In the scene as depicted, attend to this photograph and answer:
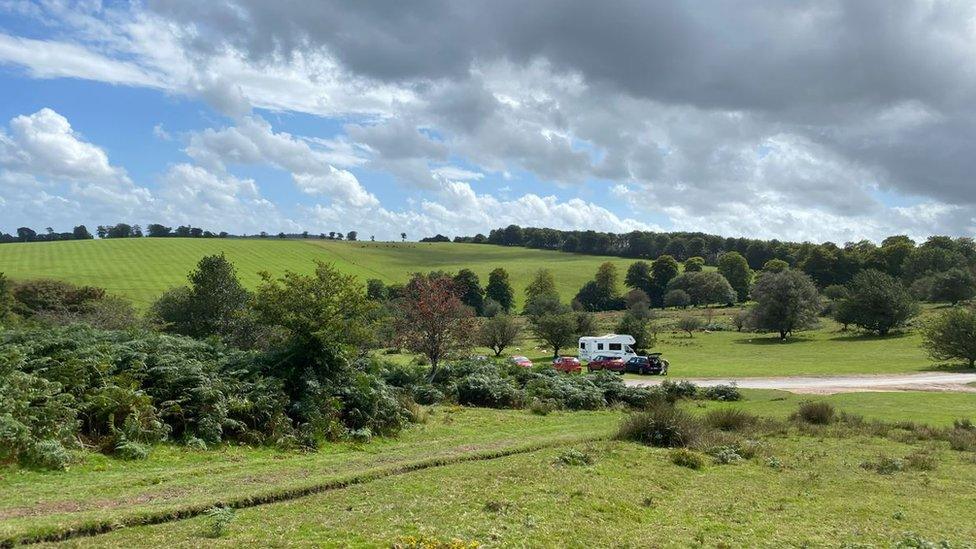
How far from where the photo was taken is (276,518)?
392 inches

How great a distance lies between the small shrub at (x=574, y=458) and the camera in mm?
15016

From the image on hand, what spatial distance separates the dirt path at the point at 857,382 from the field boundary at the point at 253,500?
75.9 feet

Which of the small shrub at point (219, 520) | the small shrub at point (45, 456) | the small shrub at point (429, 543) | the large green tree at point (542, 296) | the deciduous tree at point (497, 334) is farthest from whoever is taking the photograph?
the large green tree at point (542, 296)

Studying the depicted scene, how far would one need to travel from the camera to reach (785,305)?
253ft

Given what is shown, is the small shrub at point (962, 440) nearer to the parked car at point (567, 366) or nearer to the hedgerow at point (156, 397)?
the hedgerow at point (156, 397)

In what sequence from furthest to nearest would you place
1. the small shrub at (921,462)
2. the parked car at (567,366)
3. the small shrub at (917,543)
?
the parked car at (567,366) < the small shrub at (921,462) < the small shrub at (917,543)

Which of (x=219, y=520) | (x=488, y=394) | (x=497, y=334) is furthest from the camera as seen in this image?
(x=497, y=334)

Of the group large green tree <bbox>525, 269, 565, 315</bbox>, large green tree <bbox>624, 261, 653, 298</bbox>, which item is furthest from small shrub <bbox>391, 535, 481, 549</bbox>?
large green tree <bbox>624, 261, 653, 298</bbox>

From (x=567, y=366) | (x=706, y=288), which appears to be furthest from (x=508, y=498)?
(x=706, y=288)

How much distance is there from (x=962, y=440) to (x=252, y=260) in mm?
120262

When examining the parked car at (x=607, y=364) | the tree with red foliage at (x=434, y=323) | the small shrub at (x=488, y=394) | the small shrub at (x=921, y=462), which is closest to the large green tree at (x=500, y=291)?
the parked car at (x=607, y=364)

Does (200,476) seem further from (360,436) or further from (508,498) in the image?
(508,498)

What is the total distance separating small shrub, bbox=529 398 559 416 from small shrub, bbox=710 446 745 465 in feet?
30.1

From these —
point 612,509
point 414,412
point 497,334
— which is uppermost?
point 612,509
